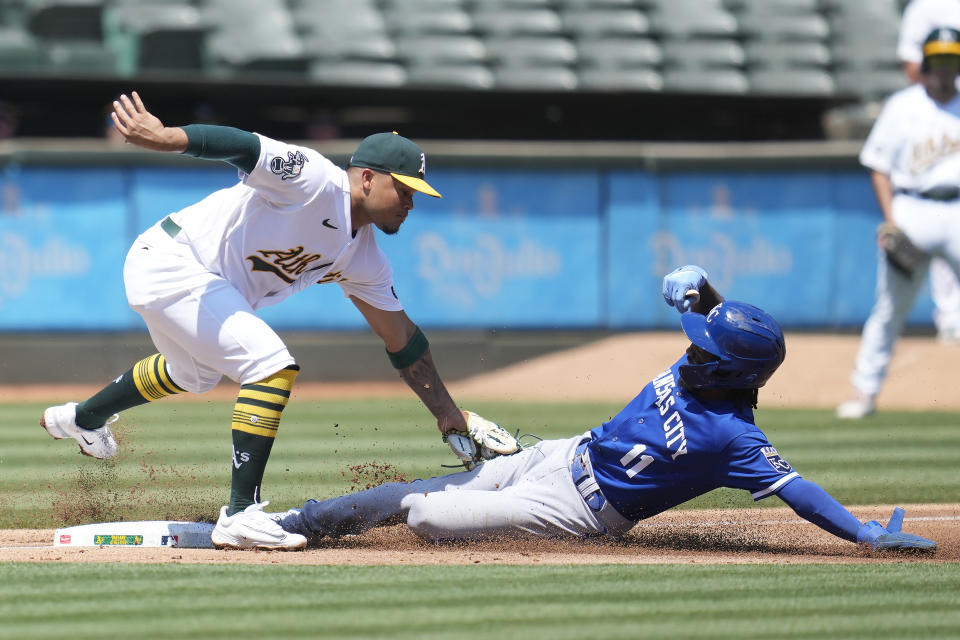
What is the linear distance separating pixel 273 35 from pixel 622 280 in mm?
5208

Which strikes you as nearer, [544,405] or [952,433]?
[952,433]

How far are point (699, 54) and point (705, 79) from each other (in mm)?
395

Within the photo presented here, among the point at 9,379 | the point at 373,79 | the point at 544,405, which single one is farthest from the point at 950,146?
the point at 9,379

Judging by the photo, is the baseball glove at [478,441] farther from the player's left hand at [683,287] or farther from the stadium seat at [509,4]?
the stadium seat at [509,4]

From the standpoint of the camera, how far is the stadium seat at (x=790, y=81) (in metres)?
15.3

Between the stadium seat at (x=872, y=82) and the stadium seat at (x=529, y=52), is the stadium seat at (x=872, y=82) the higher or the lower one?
the lower one

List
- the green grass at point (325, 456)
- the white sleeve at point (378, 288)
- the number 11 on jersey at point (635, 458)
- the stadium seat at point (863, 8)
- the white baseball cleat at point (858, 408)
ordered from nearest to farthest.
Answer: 1. the number 11 on jersey at point (635, 458)
2. the white sleeve at point (378, 288)
3. the green grass at point (325, 456)
4. the white baseball cleat at point (858, 408)
5. the stadium seat at point (863, 8)

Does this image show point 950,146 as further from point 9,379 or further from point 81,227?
point 9,379

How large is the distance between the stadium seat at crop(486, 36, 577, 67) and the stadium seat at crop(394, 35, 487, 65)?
0.57ft

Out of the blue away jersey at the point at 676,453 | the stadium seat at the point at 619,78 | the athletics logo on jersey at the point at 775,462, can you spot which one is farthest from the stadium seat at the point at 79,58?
the athletics logo on jersey at the point at 775,462

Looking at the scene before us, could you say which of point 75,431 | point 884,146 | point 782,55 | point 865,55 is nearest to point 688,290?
point 75,431

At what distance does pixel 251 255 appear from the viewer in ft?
15.9

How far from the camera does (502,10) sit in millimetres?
15367

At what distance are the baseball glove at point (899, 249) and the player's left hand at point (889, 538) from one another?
4.20 metres
